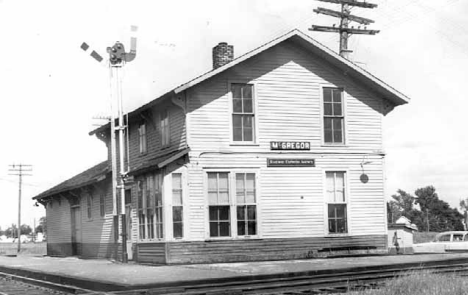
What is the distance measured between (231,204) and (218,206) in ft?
1.30

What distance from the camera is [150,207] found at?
20.6 meters

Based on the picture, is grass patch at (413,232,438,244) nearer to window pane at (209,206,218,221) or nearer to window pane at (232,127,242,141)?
window pane at (232,127,242,141)

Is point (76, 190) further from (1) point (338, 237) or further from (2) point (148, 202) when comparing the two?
(1) point (338, 237)

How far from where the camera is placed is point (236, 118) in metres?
20.3

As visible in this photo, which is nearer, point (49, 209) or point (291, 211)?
point (291, 211)

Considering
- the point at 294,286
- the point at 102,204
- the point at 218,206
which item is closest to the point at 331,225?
the point at 218,206

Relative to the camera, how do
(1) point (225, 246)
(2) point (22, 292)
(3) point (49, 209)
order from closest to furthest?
(2) point (22, 292), (1) point (225, 246), (3) point (49, 209)

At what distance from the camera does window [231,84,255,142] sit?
20328 mm

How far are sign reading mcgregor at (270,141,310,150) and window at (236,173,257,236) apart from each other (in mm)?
1200

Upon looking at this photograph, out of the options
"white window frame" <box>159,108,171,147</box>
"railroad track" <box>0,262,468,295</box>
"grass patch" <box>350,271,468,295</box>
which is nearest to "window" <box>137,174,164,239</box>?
"white window frame" <box>159,108,171,147</box>

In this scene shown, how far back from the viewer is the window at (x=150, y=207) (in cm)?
1983

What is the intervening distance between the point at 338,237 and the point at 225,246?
12.8 ft

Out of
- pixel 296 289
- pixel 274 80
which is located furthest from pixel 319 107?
pixel 296 289

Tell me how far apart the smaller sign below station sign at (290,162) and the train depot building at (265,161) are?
0.10ft
